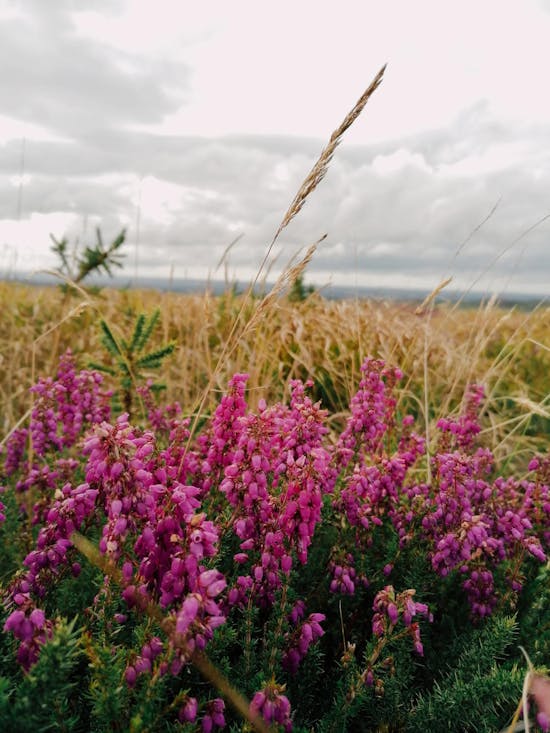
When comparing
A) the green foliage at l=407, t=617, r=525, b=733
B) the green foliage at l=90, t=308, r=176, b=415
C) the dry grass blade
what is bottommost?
the green foliage at l=407, t=617, r=525, b=733

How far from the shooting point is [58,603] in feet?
6.31

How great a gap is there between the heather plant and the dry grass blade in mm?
563

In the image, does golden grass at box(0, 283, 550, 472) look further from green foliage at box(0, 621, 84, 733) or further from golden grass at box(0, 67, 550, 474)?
green foliage at box(0, 621, 84, 733)

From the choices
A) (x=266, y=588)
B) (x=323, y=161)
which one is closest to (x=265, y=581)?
(x=266, y=588)

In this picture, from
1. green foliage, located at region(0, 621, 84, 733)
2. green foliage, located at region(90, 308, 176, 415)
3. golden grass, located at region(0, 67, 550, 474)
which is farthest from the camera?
golden grass, located at region(0, 67, 550, 474)

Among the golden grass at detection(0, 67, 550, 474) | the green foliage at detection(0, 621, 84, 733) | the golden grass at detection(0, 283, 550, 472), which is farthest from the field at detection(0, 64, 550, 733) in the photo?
the golden grass at detection(0, 283, 550, 472)

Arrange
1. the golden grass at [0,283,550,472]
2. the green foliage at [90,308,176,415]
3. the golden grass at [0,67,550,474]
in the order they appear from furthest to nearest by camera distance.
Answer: the golden grass at [0,283,550,472]
the golden grass at [0,67,550,474]
the green foliage at [90,308,176,415]

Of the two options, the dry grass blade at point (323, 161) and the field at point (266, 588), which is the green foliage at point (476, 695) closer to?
the field at point (266, 588)

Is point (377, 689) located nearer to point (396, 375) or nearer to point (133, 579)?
point (133, 579)

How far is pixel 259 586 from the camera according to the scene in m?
1.79

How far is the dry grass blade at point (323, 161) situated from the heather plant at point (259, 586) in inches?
22.1

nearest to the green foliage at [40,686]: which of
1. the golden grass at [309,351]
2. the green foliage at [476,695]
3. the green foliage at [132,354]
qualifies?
the green foliage at [476,695]

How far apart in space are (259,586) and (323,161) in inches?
52.1

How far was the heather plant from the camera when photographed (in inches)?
53.7
